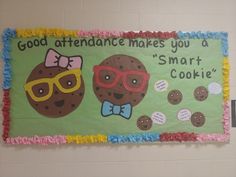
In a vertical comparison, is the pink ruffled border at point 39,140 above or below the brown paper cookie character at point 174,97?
below

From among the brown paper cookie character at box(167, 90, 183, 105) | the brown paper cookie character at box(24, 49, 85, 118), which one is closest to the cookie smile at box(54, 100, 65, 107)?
the brown paper cookie character at box(24, 49, 85, 118)

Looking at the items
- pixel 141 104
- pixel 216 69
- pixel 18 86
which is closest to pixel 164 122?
pixel 141 104

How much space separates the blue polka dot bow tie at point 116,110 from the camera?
79.4 inches

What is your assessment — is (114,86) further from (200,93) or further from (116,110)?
(200,93)

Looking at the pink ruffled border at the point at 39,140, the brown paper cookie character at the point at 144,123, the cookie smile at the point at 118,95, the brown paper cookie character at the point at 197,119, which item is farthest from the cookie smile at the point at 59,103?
the brown paper cookie character at the point at 197,119

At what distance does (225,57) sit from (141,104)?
670 millimetres

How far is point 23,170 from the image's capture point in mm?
1984

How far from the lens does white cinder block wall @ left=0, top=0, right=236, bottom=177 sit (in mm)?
2000

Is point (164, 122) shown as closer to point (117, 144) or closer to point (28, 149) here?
point (117, 144)

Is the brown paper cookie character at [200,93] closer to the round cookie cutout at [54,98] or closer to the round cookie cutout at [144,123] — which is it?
the round cookie cutout at [144,123]

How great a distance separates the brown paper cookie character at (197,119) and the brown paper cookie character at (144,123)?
298 millimetres

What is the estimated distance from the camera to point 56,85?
201 centimetres

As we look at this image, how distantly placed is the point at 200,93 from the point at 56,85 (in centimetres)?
97

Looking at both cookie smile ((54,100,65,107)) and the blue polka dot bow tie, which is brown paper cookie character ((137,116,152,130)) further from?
cookie smile ((54,100,65,107))
